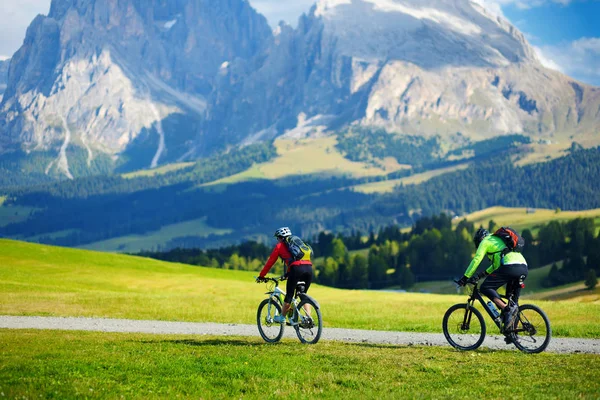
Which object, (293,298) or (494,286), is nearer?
(494,286)

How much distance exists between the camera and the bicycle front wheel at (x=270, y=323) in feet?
99.1

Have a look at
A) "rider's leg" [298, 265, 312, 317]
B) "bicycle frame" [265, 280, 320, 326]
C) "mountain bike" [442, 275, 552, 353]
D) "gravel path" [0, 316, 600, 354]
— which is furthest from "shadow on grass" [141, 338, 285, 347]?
"mountain bike" [442, 275, 552, 353]

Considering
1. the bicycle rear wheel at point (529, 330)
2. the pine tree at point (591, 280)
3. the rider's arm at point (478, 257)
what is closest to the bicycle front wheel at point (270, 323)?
the rider's arm at point (478, 257)

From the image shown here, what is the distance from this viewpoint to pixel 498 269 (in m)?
26.2

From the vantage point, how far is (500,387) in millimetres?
20297

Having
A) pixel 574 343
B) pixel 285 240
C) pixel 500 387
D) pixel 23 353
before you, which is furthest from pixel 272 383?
pixel 574 343

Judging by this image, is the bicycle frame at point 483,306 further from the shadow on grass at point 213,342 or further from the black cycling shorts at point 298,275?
the shadow on grass at point 213,342

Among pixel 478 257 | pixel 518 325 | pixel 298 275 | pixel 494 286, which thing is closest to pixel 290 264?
pixel 298 275

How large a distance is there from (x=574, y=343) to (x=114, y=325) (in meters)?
23.2

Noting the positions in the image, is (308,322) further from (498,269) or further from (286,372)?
(498,269)

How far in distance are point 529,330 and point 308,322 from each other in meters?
8.39

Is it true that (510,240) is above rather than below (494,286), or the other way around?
above

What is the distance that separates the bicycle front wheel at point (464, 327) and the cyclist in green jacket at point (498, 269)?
43.6 inches

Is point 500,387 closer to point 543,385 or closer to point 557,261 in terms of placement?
point 543,385
